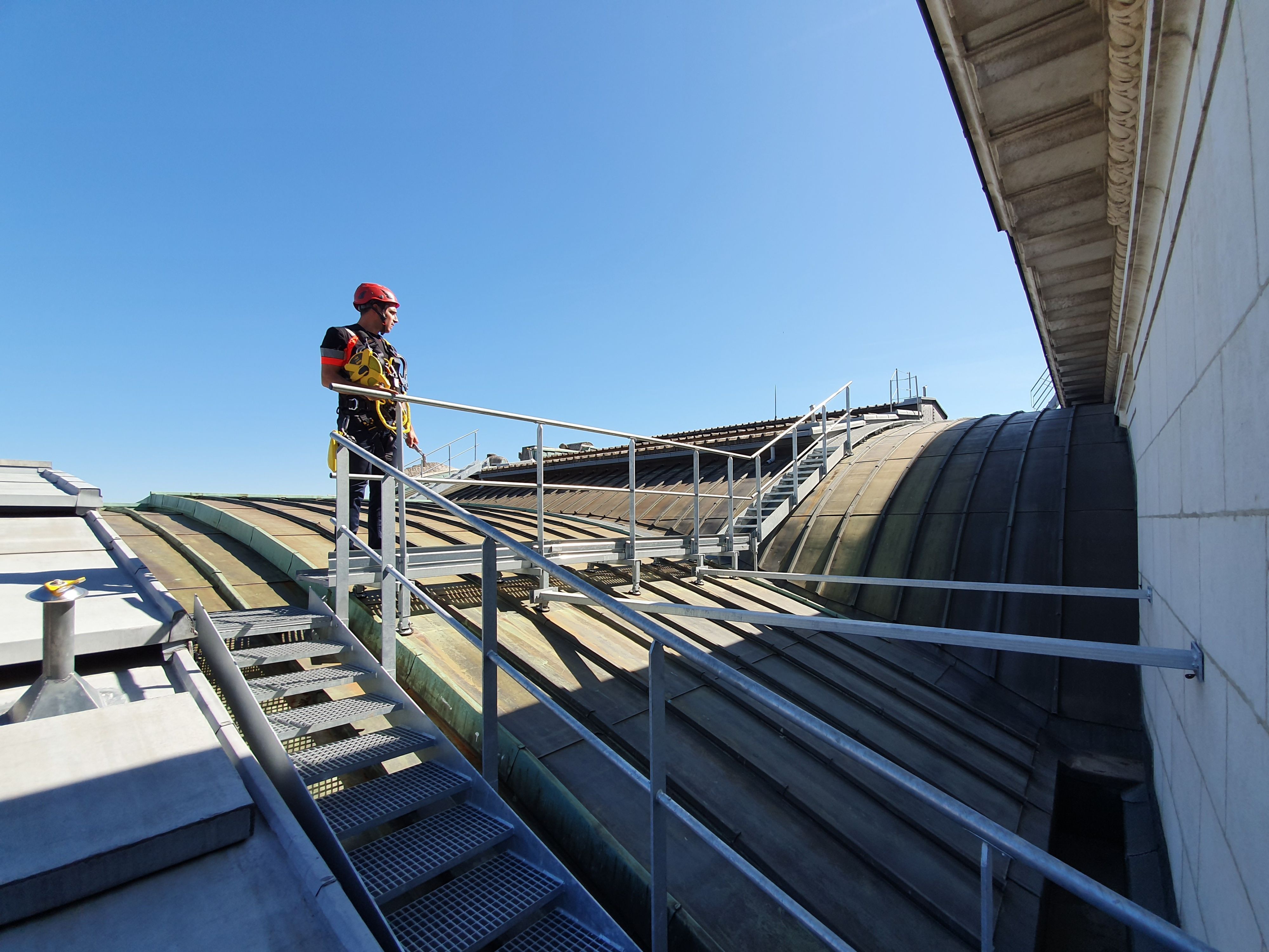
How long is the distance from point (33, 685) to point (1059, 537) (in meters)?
10.3

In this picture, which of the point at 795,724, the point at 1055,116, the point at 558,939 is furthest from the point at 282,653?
the point at 1055,116

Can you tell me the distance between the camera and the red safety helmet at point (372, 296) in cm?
502

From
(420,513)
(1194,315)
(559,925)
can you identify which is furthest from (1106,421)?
(559,925)

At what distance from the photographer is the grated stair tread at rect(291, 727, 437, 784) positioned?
8.60 ft

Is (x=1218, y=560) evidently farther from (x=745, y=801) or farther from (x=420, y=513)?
(x=420, y=513)

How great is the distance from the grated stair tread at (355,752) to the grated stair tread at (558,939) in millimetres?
977

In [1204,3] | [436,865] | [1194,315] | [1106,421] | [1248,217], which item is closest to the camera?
[1248,217]

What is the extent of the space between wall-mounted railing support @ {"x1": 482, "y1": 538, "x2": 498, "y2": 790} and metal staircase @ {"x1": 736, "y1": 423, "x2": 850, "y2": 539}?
23.5ft

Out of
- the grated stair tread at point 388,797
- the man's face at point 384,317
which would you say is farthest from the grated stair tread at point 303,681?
the man's face at point 384,317

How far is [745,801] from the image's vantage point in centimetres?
386

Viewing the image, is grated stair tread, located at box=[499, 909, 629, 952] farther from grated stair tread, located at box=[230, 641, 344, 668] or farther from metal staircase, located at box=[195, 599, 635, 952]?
grated stair tread, located at box=[230, 641, 344, 668]

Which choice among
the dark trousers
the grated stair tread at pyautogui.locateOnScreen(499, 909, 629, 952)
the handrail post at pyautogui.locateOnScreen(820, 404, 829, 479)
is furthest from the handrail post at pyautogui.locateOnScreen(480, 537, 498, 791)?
the handrail post at pyautogui.locateOnScreen(820, 404, 829, 479)

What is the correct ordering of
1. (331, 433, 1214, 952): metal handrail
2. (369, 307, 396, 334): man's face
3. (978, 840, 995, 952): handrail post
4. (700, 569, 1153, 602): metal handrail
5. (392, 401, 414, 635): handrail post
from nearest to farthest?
(331, 433, 1214, 952): metal handrail, (978, 840, 995, 952): handrail post, (392, 401, 414, 635): handrail post, (700, 569, 1153, 602): metal handrail, (369, 307, 396, 334): man's face

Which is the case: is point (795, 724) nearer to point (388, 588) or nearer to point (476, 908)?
point (476, 908)
